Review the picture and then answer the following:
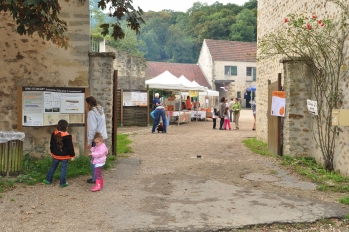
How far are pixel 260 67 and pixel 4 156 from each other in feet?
32.5

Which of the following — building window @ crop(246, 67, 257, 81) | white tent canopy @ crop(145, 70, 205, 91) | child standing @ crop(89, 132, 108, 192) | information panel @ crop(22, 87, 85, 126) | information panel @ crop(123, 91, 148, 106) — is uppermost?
building window @ crop(246, 67, 257, 81)

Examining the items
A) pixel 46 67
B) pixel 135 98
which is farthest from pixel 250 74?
pixel 46 67

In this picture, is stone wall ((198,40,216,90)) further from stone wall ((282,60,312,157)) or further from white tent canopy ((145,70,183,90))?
stone wall ((282,60,312,157))

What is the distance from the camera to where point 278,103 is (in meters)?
10.1

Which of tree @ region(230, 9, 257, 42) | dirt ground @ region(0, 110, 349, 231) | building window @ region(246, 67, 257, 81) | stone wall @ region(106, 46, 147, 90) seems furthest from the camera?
tree @ region(230, 9, 257, 42)

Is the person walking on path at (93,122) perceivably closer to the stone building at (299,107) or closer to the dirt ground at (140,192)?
the dirt ground at (140,192)

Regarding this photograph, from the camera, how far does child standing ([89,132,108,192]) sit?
6691 mm

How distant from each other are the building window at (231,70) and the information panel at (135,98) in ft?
87.7

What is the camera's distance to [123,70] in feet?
70.6

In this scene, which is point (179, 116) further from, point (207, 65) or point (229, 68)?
point (207, 65)

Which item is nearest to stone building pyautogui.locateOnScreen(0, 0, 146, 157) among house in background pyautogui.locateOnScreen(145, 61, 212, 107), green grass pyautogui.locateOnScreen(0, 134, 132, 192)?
green grass pyautogui.locateOnScreen(0, 134, 132, 192)

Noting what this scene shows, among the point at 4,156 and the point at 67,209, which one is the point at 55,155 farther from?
the point at 67,209

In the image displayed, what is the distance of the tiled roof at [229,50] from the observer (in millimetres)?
44969

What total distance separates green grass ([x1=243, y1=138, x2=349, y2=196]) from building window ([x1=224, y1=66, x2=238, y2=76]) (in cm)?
3447
